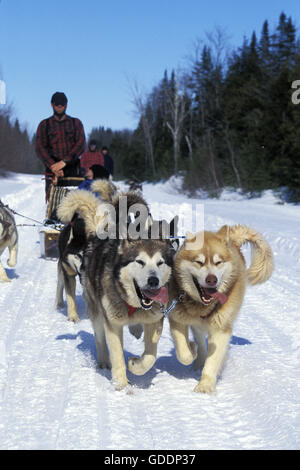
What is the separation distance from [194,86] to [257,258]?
32888mm

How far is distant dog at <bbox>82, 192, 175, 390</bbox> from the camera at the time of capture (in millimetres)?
3031

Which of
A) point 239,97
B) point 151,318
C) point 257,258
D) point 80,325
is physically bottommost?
point 80,325

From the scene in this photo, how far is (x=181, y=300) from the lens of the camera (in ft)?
10.6

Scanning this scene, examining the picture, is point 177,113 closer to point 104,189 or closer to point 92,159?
point 92,159

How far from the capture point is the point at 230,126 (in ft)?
85.4

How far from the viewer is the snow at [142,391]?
95.4 inches

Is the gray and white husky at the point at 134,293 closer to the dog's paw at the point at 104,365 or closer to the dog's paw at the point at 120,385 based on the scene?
the dog's paw at the point at 120,385

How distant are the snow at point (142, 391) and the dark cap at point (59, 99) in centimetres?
275

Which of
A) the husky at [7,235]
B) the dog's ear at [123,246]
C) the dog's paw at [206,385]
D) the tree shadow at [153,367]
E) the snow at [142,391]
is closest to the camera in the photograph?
the snow at [142,391]

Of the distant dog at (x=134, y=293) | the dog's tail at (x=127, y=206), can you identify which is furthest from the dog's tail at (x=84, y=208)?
the distant dog at (x=134, y=293)

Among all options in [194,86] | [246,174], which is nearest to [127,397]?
[246,174]

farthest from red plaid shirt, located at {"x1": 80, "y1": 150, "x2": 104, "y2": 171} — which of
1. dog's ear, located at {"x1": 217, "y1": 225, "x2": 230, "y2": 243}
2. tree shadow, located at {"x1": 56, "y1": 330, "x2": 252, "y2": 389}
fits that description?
dog's ear, located at {"x1": 217, "y1": 225, "x2": 230, "y2": 243}
